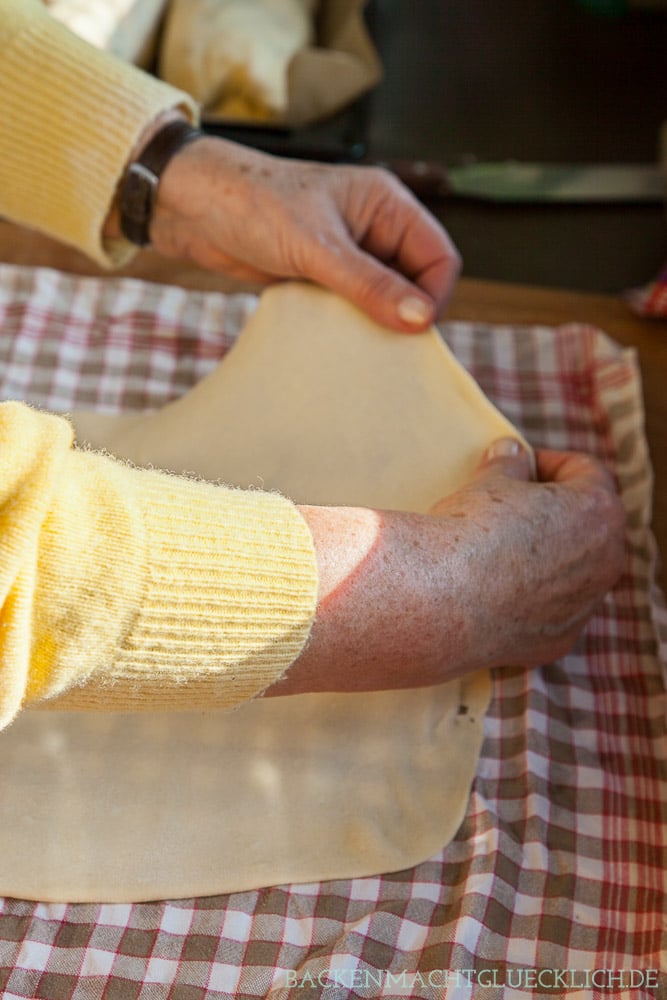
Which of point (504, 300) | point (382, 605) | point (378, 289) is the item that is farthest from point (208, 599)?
point (504, 300)

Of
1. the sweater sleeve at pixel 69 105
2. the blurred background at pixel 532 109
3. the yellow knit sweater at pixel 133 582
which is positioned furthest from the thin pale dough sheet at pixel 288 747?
the blurred background at pixel 532 109

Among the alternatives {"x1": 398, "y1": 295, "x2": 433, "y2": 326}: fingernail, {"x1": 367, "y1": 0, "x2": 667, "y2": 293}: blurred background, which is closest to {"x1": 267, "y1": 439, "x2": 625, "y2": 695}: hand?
{"x1": 398, "y1": 295, "x2": 433, "y2": 326}: fingernail

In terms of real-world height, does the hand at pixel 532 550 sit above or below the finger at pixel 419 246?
below

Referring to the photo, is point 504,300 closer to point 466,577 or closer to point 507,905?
point 466,577

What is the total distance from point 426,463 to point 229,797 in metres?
0.39

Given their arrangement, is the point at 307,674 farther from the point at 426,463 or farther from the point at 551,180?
the point at 551,180

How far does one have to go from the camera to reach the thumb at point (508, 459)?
1.01 m

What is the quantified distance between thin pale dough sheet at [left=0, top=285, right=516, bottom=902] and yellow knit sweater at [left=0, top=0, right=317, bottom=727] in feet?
0.58

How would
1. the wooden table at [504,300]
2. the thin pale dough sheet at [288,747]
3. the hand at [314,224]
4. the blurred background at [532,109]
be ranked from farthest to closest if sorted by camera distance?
the blurred background at [532,109] < the wooden table at [504,300] < the hand at [314,224] < the thin pale dough sheet at [288,747]

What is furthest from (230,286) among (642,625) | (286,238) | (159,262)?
(642,625)

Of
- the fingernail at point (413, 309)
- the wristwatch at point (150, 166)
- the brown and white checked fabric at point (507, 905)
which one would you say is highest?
the wristwatch at point (150, 166)

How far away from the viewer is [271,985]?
0.82 m

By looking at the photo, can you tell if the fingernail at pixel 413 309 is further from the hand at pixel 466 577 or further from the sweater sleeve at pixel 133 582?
the sweater sleeve at pixel 133 582

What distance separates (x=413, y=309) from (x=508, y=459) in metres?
0.20
